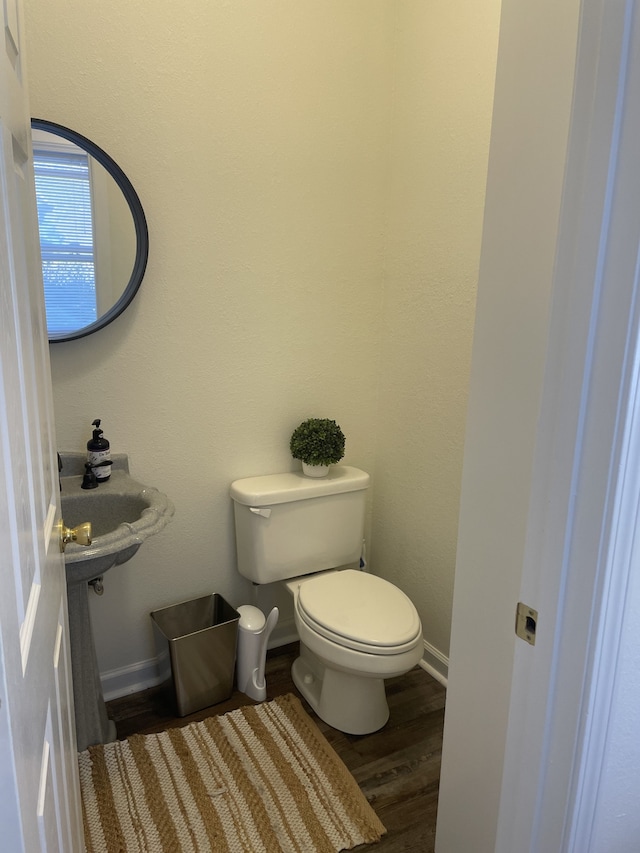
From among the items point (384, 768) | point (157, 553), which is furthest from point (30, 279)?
point (384, 768)

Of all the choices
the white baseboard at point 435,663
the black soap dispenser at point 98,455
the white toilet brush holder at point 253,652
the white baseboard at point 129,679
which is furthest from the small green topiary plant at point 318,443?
the white baseboard at point 129,679

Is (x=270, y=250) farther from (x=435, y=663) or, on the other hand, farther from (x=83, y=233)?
(x=435, y=663)

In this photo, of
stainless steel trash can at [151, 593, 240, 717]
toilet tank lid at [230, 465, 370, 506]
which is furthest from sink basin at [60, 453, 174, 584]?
stainless steel trash can at [151, 593, 240, 717]

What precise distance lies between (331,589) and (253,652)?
379 mm

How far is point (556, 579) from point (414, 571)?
60.6 inches

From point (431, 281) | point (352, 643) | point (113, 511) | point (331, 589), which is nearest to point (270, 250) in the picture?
point (431, 281)

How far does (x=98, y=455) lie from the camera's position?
1.79 metres

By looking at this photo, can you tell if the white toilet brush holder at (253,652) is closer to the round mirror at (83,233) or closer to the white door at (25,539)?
the white door at (25,539)

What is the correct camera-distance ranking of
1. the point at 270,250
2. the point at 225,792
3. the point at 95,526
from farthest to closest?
the point at 270,250, the point at 95,526, the point at 225,792

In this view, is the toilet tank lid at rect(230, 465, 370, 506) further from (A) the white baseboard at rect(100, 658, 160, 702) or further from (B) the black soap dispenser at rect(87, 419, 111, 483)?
(A) the white baseboard at rect(100, 658, 160, 702)

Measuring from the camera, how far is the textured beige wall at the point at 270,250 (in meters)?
1.76

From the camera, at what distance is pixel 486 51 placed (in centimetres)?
174

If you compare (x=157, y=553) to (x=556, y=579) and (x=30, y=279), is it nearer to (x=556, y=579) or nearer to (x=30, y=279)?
(x=30, y=279)

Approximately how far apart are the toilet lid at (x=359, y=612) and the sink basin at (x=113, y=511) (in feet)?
1.86
